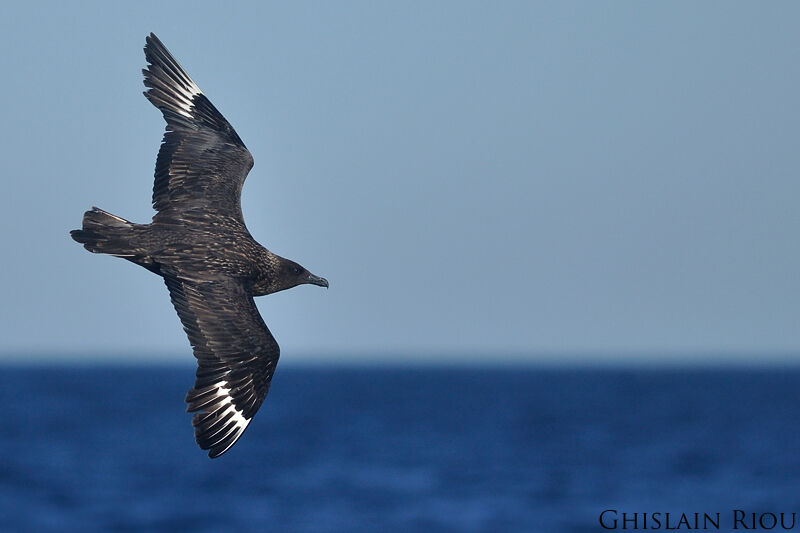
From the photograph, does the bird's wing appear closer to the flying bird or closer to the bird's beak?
the flying bird

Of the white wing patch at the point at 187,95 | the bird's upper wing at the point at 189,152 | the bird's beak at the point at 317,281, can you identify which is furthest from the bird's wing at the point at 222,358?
the white wing patch at the point at 187,95

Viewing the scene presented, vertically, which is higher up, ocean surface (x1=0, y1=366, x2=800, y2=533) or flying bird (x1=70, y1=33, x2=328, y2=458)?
ocean surface (x1=0, y1=366, x2=800, y2=533)

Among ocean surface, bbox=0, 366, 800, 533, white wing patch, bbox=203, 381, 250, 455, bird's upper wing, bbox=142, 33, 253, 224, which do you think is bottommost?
white wing patch, bbox=203, 381, 250, 455

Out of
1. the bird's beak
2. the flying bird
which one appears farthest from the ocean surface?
the flying bird

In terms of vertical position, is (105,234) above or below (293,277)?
below

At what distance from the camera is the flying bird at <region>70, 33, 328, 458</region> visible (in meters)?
10.4

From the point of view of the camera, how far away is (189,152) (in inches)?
463

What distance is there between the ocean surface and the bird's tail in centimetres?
2234

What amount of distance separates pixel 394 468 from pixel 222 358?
1369 inches

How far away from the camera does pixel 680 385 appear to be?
124 m

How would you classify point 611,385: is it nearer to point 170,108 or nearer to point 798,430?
point 798,430

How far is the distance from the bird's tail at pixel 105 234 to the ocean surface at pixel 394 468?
22341mm

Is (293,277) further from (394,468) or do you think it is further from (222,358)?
(394,468)

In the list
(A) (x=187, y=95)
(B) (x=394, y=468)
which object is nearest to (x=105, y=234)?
(A) (x=187, y=95)
